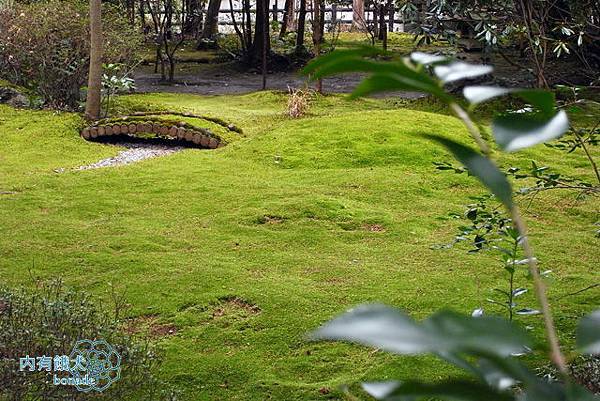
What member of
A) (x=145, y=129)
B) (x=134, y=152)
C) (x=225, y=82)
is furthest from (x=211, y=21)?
(x=134, y=152)

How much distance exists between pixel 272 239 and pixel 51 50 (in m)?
5.24

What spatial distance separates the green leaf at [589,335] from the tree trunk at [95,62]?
8.27 m

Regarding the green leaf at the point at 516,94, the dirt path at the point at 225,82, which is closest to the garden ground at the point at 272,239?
the green leaf at the point at 516,94

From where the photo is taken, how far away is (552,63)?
12.5 metres

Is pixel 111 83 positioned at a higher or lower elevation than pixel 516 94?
lower

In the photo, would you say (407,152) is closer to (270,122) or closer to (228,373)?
(270,122)

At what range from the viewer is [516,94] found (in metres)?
0.46

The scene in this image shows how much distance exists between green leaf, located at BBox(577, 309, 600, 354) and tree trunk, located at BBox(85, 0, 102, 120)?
27.1 ft

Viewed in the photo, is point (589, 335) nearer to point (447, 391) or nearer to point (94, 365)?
point (447, 391)

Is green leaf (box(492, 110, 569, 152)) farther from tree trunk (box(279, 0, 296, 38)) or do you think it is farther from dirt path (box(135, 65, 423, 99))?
tree trunk (box(279, 0, 296, 38))

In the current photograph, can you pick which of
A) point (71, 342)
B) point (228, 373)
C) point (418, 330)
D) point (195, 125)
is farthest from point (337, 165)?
point (418, 330)

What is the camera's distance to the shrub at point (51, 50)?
9188mm

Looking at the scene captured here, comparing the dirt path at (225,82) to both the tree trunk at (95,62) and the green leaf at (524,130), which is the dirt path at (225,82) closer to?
the tree trunk at (95,62)

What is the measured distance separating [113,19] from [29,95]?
58.4 inches
